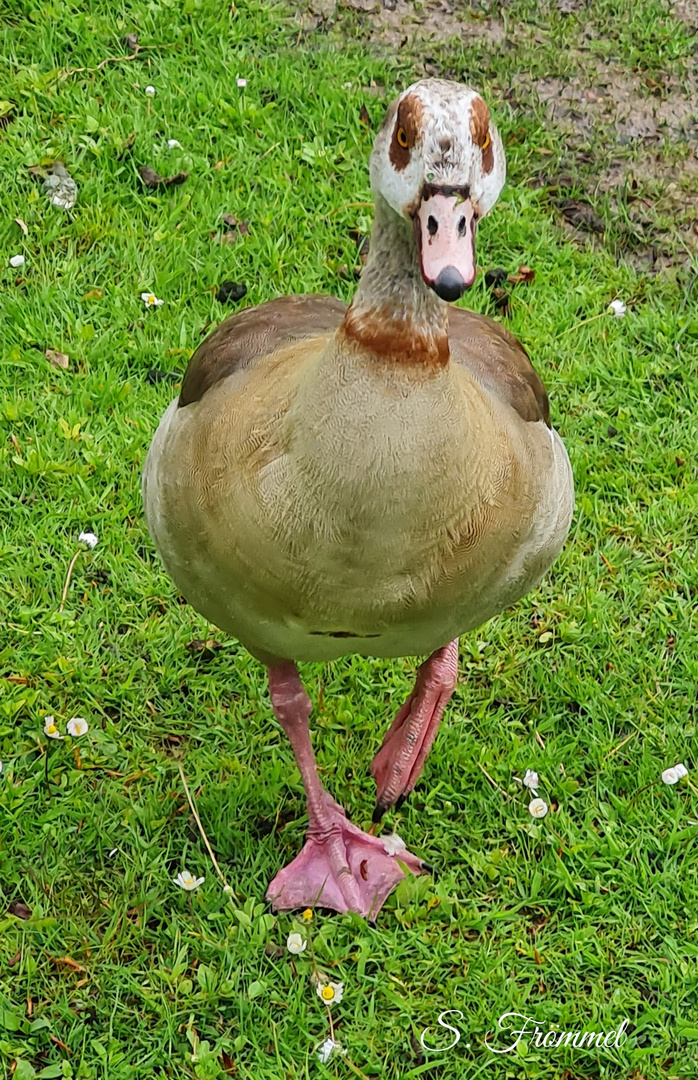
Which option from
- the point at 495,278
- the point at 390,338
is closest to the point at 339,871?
the point at 390,338

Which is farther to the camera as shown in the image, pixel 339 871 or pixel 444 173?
pixel 339 871

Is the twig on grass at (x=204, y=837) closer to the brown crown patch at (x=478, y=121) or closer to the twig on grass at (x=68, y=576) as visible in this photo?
the twig on grass at (x=68, y=576)

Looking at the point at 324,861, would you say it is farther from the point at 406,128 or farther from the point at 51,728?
the point at 406,128

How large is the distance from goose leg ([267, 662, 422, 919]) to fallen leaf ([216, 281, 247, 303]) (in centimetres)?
190

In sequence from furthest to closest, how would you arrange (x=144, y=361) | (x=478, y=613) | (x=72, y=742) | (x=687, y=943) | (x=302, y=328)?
(x=144, y=361)
(x=72, y=742)
(x=687, y=943)
(x=302, y=328)
(x=478, y=613)

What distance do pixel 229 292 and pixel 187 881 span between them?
2.27 metres

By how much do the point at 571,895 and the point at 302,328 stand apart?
167 cm

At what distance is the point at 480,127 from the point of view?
1.82 meters

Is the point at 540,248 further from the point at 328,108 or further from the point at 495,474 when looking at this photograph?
the point at 495,474

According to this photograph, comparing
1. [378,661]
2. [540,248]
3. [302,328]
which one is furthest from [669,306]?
[302,328]

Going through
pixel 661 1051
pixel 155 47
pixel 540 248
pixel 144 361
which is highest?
pixel 155 47

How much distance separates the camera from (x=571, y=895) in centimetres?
308

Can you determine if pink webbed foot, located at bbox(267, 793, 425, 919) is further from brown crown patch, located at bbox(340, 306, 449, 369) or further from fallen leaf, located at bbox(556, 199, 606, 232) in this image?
fallen leaf, located at bbox(556, 199, 606, 232)
